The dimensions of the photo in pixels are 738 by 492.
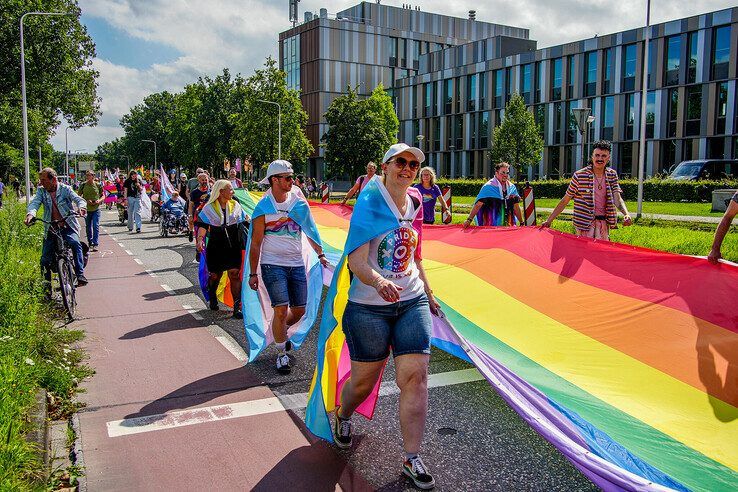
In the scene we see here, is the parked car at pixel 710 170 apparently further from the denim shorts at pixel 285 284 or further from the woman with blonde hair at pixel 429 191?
the denim shorts at pixel 285 284

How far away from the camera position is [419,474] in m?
4.06

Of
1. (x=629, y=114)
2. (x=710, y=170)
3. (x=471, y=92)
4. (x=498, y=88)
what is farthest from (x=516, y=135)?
(x=471, y=92)

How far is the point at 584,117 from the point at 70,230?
2241 centimetres

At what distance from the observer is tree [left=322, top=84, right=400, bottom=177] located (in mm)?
60844

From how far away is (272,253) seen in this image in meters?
6.59

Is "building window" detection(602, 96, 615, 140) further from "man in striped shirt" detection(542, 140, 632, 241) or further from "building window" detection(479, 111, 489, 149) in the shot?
"man in striped shirt" detection(542, 140, 632, 241)

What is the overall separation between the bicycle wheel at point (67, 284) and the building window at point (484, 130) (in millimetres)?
61492

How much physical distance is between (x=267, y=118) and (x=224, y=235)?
47659 mm

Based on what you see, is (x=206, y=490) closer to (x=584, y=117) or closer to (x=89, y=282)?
(x=89, y=282)

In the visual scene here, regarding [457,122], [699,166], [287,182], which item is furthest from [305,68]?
[287,182]

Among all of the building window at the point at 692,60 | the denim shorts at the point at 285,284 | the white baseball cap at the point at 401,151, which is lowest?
the denim shorts at the point at 285,284

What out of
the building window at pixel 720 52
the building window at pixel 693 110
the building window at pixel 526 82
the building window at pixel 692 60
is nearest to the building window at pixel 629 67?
the building window at pixel 692 60

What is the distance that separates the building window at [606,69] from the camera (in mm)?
54844

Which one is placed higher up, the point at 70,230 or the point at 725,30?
the point at 725,30
